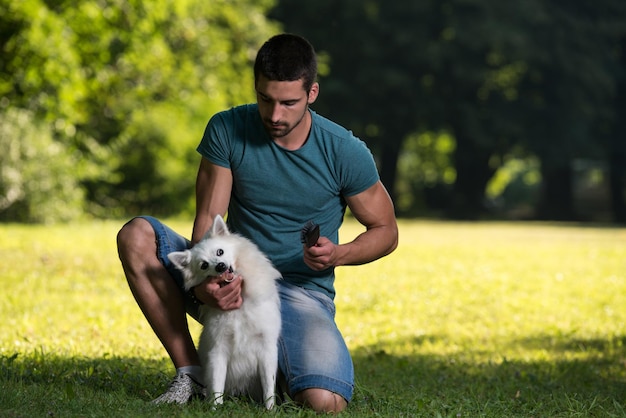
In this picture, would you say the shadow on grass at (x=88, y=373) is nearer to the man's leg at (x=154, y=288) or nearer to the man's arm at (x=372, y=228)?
the man's leg at (x=154, y=288)

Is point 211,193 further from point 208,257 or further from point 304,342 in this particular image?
point 304,342

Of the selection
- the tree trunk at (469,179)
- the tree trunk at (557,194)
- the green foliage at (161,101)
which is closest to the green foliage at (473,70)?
the tree trunk at (469,179)

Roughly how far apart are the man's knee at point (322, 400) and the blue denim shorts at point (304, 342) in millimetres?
25

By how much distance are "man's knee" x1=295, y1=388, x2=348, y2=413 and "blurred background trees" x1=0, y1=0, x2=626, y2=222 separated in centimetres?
1166

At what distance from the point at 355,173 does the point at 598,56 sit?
1392 inches

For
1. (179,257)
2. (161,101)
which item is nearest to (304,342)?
(179,257)

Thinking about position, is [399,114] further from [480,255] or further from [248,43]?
[480,255]

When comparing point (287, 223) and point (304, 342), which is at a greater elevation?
point (287, 223)

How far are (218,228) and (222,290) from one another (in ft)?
1.07

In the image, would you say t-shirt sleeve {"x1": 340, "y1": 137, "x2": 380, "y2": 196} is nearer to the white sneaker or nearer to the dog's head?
the dog's head

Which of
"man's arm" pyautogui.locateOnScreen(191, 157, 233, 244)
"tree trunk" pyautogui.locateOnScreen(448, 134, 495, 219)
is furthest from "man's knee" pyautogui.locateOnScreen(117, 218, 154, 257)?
"tree trunk" pyautogui.locateOnScreen(448, 134, 495, 219)

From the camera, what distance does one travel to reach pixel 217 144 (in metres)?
5.37

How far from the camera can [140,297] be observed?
527 cm

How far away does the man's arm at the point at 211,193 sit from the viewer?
529 cm
